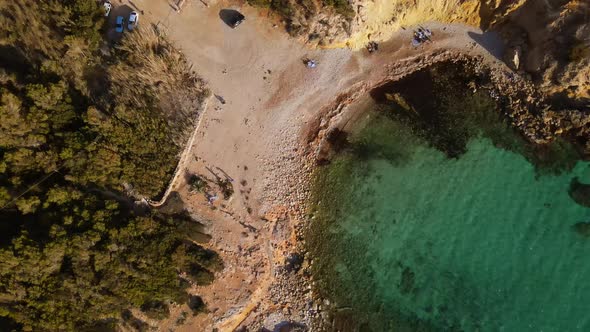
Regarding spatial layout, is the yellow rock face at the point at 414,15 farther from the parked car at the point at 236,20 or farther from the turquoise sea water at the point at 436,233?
the parked car at the point at 236,20

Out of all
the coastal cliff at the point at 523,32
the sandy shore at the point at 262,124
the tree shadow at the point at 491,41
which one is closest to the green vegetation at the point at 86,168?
the sandy shore at the point at 262,124

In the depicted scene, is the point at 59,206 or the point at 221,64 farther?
the point at 221,64

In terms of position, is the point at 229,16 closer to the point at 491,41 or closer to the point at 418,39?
the point at 418,39

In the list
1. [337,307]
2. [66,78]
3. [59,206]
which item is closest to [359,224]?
[337,307]

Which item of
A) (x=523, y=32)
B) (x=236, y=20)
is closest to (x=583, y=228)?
(x=523, y=32)

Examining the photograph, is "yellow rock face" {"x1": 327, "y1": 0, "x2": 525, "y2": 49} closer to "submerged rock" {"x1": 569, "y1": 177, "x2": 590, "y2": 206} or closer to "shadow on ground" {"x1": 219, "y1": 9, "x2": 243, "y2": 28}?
"shadow on ground" {"x1": 219, "y1": 9, "x2": 243, "y2": 28}

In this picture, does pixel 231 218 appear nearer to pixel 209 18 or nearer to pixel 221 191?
pixel 221 191
